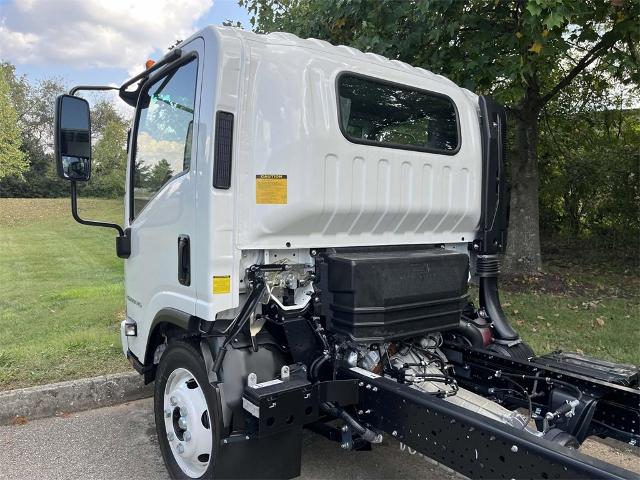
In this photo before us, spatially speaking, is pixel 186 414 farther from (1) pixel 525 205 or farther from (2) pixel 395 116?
(1) pixel 525 205

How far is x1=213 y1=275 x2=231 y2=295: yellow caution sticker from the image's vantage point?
262cm

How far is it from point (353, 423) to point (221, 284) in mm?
946

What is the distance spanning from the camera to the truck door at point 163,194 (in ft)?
9.36

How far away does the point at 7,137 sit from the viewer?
2583 centimetres


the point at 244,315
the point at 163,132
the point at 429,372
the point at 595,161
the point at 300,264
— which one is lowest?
the point at 429,372

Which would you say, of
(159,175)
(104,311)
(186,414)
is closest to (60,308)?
(104,311)

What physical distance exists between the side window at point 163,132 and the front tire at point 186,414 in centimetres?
105

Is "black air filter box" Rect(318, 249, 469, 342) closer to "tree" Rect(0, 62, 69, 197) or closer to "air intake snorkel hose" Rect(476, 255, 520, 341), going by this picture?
"air intake snorkel hose" Rect(476, 255, 520, 341)

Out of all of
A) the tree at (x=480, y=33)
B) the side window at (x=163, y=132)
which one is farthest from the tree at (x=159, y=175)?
the tree at (x=480, y=33)

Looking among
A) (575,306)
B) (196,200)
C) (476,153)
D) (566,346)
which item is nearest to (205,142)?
(196,200)

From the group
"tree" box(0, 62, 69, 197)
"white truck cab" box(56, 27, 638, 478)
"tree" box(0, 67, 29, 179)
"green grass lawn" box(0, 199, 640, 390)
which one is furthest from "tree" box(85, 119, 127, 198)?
"tree" box(0, 62, 69, 197)

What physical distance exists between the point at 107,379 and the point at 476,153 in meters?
3.34

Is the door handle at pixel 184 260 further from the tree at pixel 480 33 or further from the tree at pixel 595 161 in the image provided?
the tree at pixel 595 161

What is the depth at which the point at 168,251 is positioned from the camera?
3090mm
